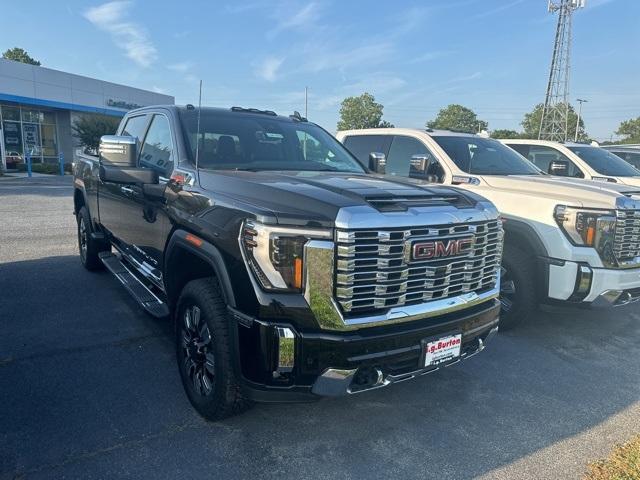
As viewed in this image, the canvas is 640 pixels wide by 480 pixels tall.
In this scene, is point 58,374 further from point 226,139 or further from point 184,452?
point 226,139

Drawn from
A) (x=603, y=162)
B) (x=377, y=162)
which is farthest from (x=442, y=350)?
(x=603, y=162)

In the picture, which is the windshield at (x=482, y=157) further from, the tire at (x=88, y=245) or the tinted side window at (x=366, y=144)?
the tire at (x=88, y=245)

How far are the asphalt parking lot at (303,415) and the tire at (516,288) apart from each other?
22cm

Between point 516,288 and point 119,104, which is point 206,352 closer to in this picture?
point 516,288

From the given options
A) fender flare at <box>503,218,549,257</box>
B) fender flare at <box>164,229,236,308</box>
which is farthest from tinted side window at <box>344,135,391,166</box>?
fender flare at <box>164,229,236,308</box>

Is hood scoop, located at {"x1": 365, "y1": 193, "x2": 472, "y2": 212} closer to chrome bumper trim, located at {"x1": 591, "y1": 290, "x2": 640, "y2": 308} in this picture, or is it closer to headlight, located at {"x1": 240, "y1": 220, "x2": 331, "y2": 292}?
headlight, located at {"x1": 240, "y1": 220, "x2": 331, "y2": 292}

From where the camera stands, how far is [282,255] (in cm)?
246

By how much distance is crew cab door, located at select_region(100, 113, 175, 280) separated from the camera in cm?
380

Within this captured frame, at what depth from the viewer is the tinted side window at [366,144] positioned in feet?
22.4

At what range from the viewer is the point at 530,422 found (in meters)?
3.25

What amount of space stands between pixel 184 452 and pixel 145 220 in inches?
80.2

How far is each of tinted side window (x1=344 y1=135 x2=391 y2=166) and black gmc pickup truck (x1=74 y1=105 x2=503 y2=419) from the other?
10.5ft

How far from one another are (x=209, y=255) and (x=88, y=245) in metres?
4.21

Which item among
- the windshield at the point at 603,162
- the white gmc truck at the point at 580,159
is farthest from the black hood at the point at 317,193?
the windshield at the point at 603,162
